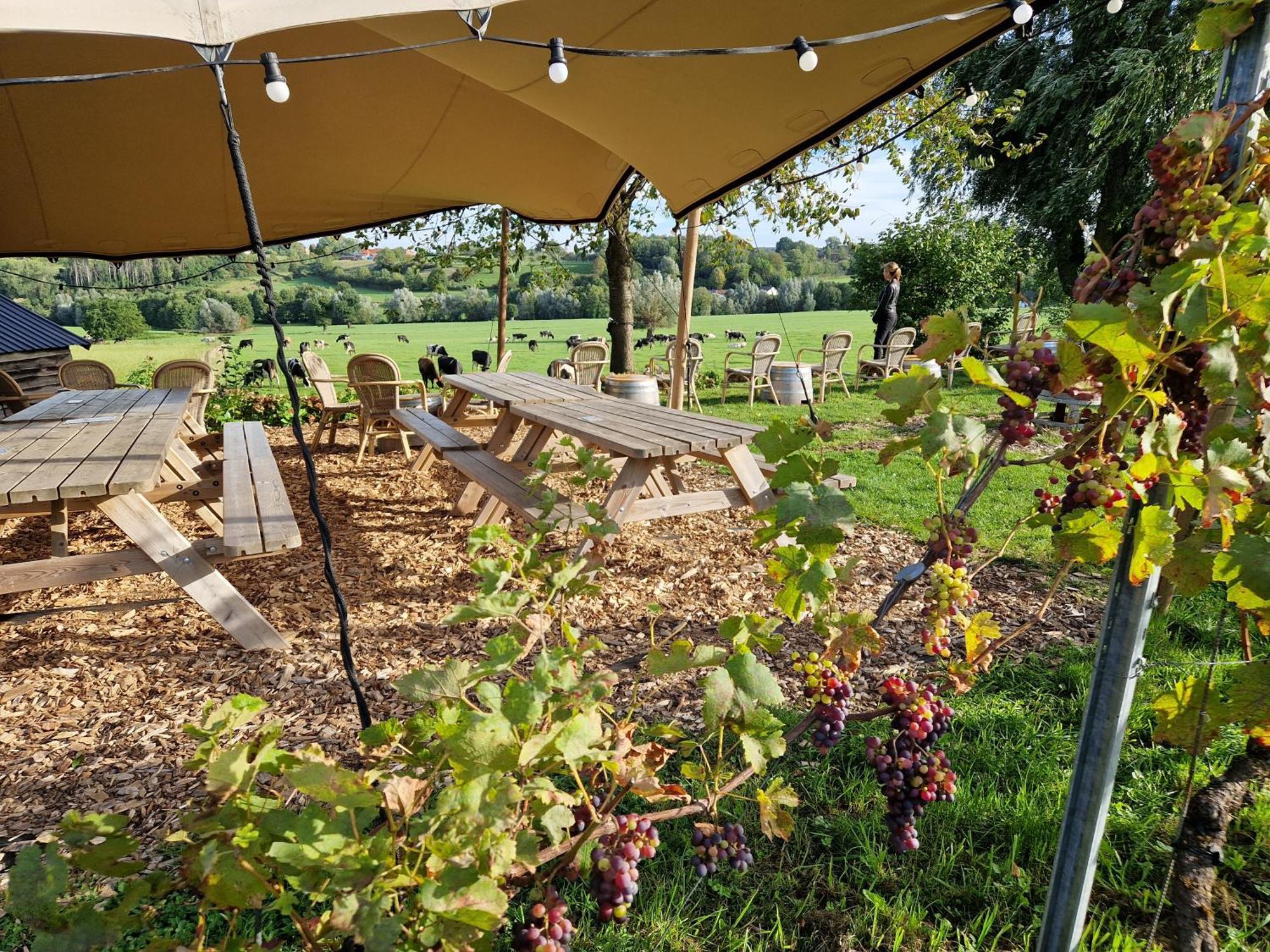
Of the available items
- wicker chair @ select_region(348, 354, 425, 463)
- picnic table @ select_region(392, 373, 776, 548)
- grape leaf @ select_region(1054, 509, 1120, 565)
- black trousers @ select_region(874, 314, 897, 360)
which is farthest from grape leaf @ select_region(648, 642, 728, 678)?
black trousers @ select_region(874, 314, 897, 360)

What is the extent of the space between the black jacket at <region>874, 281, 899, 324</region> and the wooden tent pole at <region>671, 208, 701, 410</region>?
26.4ft

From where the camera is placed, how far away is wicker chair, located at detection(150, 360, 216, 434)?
266 inches

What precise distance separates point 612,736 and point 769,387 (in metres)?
10.4

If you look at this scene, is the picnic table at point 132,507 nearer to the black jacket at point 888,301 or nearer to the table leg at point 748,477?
the table leg at point 748,477

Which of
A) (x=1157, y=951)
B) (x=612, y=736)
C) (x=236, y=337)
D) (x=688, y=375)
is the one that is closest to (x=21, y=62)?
(x=612, y=736)

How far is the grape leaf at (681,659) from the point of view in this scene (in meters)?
0.95

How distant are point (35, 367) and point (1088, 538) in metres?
12.9

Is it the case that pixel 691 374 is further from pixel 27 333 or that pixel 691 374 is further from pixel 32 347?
pixel 27 333

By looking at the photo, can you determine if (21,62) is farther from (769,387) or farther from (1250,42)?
(769,387)

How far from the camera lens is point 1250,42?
95 cm

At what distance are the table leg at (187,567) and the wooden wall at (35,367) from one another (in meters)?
8.75

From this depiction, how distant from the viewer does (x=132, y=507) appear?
2.77 metres

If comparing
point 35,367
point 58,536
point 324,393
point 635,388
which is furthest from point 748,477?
point 35,367

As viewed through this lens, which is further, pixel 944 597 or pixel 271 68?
pixel 271 68
